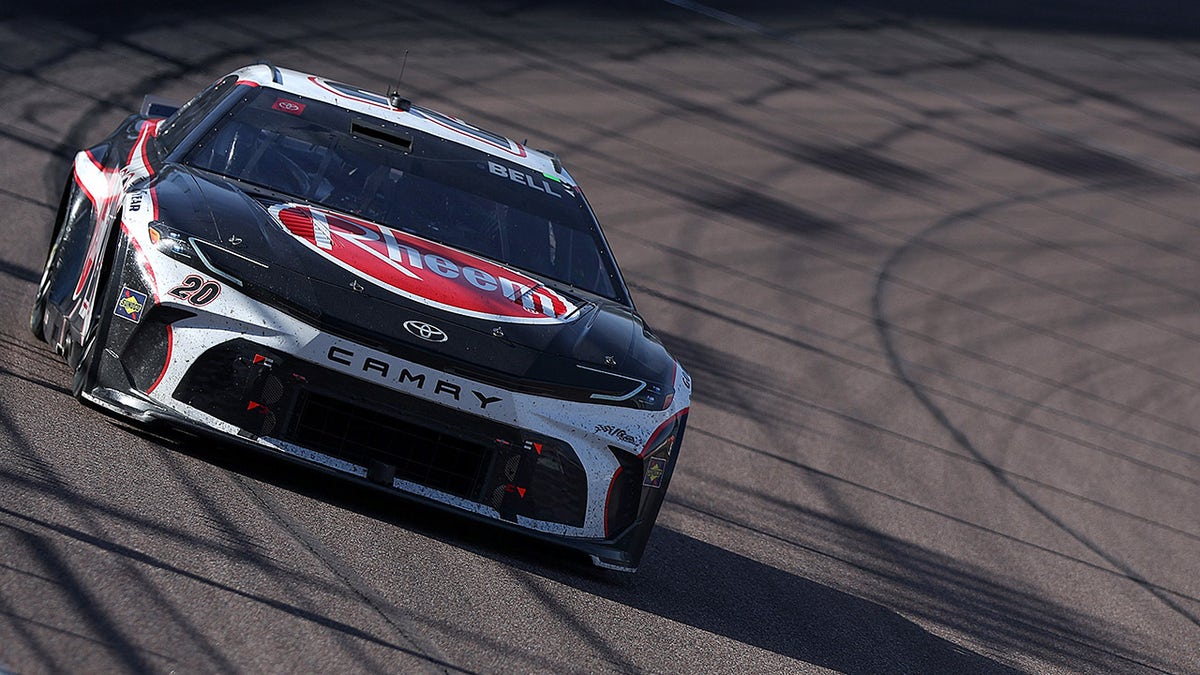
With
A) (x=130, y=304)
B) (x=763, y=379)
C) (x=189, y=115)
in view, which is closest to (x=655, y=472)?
(x=130, y=304)

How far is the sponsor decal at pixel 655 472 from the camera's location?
490cm

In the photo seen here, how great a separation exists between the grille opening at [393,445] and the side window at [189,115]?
162 centimetres

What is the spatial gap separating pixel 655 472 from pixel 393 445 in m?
0.91

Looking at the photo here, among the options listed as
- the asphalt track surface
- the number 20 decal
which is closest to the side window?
the asphalt track surface

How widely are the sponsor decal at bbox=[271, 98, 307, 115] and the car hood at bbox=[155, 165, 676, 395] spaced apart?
28.4 inches

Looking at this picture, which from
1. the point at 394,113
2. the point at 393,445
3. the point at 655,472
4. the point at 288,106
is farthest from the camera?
the point at 394,113

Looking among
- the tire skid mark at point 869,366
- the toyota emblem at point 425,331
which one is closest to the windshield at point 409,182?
the toyota emblem at point 425,331

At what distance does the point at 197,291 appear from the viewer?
4.59 m

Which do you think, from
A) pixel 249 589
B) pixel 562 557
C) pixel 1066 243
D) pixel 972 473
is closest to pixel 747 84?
pixel 1066 243

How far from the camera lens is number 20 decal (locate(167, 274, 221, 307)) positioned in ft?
15.0

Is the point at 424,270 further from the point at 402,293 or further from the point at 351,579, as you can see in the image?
the point at 351,579

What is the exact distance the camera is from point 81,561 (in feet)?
12.9

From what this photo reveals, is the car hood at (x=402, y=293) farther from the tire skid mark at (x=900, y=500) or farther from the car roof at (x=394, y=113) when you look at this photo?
the tire skid mark at (x=900, y=500)

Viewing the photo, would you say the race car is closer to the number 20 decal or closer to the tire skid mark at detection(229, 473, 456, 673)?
the number 20 decal
